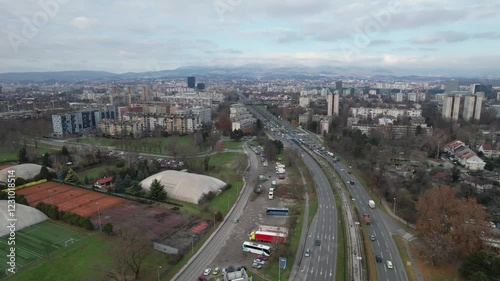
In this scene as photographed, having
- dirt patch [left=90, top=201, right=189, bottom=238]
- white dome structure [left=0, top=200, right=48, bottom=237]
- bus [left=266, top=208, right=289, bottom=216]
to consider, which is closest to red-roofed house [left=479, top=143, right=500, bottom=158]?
bus [left=266, top=208, right=289, bottom=216]

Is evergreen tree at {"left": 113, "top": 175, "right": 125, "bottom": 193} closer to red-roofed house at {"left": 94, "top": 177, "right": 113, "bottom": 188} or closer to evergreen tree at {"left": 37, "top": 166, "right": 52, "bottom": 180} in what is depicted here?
red-roofed house at {"left": 94, "top": 177, "right": 113, "bottom": 188}

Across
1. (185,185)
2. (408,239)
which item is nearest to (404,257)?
(408,239)

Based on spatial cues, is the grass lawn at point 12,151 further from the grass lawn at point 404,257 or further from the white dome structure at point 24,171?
the grass lawn at point 404,257

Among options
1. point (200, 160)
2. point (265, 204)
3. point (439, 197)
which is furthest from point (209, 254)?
point (200, 160)

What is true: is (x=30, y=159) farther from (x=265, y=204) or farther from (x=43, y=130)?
(x=265, y=204)

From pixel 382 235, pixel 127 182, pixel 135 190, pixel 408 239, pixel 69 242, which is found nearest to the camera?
pixel 69 242

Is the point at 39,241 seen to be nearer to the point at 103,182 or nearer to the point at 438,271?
the point at 103,182

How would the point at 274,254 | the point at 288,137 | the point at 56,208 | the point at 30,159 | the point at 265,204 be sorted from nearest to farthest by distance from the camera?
the point at 274,254 → the point at 56,208 → the point at 265,204 → the point at 30,159 → the point at 288,137
